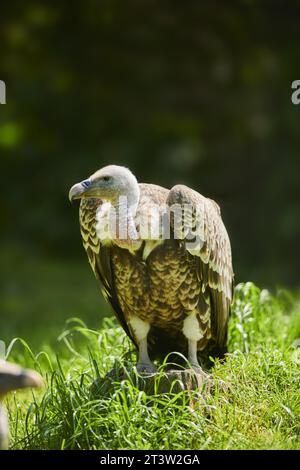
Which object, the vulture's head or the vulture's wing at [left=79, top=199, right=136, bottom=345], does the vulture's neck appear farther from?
the vulture's wing at [left=79, top=199, right=136, bottom=345]

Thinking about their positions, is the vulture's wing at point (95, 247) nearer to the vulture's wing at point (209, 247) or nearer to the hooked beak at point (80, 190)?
the hooked beak at point (80, 190)

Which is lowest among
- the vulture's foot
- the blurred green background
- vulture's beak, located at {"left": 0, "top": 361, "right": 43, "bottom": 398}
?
the vulture's foot

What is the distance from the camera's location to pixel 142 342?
418 cm

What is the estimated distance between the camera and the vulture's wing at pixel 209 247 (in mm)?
3885

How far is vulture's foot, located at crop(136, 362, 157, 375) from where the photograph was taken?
405cm

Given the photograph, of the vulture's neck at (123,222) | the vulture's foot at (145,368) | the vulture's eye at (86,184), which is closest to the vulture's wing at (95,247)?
the vulture's neck at (123,222)

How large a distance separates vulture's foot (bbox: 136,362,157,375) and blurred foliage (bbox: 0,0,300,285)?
6276 mm

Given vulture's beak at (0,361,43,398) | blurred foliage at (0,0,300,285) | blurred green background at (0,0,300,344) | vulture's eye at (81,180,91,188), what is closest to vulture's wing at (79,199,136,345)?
vulture's eye at (81,180,91,188)

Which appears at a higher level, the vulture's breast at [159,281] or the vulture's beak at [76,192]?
the vulture's beak at [76,192]

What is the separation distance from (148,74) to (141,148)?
1049mm

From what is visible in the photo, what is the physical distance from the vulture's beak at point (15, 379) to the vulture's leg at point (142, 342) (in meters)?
1.17

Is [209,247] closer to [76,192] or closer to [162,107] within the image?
[76,192]

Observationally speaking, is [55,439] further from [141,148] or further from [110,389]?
[141,148]
